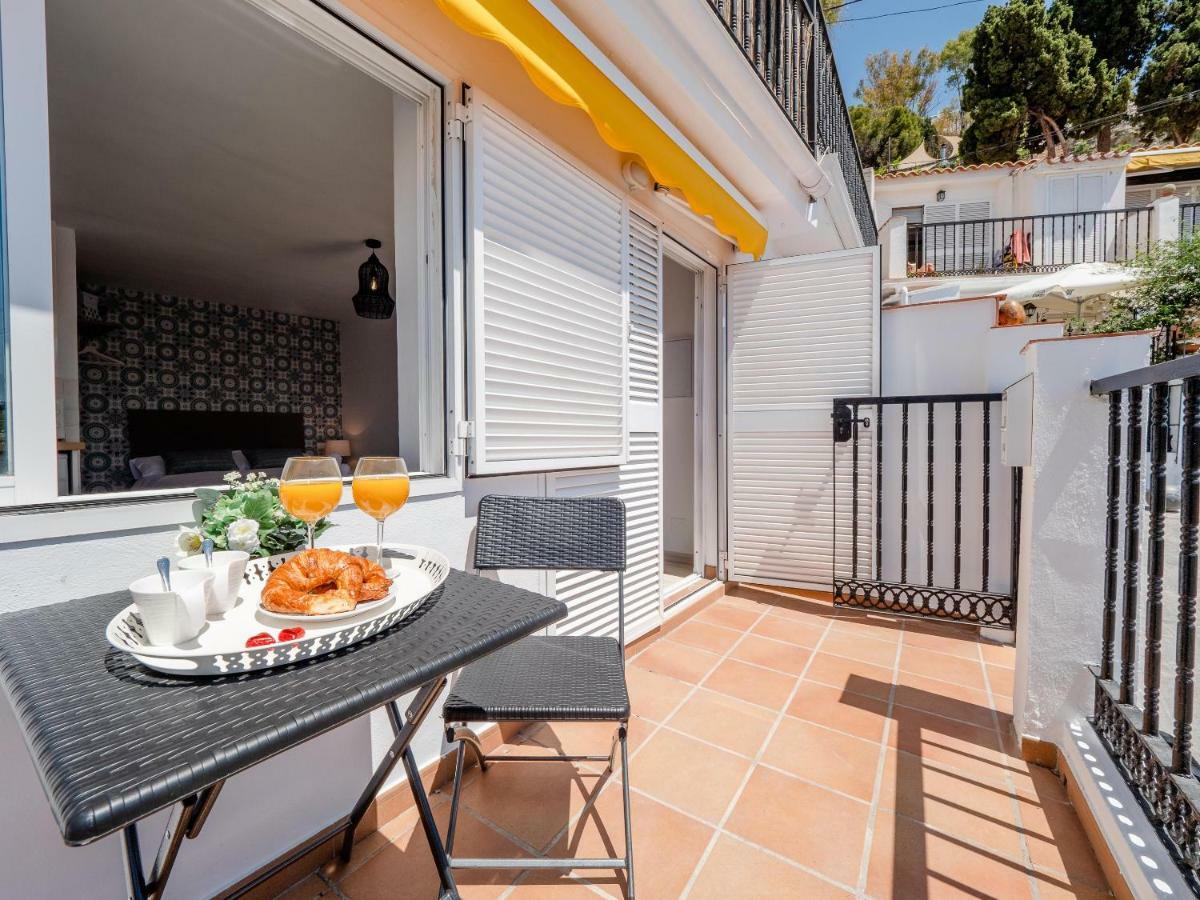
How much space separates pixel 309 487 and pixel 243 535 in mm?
151

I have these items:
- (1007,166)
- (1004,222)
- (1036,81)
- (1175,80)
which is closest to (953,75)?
(1036,81)

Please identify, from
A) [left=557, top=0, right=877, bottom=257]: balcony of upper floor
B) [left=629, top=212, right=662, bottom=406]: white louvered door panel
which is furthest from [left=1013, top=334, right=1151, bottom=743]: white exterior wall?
[left=557, top=0, right=877, bottom=257]: balcony of upper floor

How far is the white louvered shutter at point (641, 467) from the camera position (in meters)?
2.73

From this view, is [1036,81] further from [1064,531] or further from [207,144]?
[207,144]

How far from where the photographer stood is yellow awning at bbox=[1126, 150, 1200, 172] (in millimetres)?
11648

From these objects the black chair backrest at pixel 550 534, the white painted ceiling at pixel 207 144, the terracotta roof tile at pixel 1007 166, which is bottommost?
the black chair backrest at pixel 550 534

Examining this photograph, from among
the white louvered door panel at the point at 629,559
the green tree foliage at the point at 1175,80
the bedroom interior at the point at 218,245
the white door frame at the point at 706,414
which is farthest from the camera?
the green tree foliage at the point at 1175,80

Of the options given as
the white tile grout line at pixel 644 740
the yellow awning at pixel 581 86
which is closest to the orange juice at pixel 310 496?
the white tile grout line at pixel 644 740

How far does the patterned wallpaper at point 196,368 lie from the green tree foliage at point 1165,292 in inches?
433

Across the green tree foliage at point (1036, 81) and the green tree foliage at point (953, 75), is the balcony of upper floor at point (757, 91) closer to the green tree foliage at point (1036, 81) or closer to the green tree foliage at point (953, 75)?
the green tree foliage at point (1036, 81)

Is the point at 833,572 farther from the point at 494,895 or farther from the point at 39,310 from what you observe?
the point at 39,310

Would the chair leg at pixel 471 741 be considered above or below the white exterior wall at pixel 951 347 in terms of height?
below

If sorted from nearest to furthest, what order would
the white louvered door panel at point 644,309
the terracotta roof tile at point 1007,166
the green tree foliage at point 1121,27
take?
the white louvered door panel at point 644,309 < the terracotta roof tile at point 1007,166 < the green tree foliage at point 1121,27

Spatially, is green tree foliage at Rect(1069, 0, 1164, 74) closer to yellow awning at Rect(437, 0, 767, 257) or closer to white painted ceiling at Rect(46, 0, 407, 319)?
yellow awning at Rect(437, 0, 767, 257)
